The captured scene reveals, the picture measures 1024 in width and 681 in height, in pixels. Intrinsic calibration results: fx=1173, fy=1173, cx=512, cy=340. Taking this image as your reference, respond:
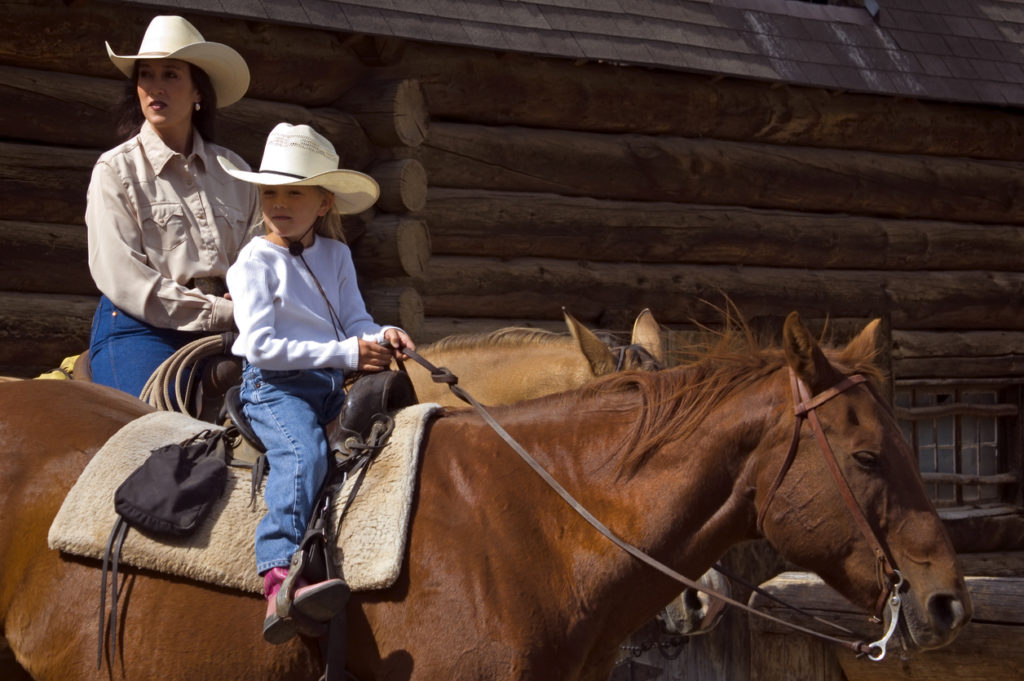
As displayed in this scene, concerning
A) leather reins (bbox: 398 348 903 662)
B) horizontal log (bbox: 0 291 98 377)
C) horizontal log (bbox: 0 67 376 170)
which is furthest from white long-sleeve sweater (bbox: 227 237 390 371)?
horizontal log (bbox: 0 291 98 377)

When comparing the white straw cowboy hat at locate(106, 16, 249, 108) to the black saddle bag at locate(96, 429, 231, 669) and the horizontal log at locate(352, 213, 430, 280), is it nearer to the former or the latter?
the black saddle bag at locate(96, 429, 231, 669)

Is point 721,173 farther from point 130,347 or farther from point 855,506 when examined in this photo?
point 855,506

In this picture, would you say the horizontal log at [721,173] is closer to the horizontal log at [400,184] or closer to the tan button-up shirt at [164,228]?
the horizontal log at [400,184]

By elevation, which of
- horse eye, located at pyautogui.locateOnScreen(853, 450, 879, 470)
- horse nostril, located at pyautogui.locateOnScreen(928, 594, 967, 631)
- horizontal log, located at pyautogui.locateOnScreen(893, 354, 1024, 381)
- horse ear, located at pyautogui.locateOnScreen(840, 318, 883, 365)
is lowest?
horizontal log, located at pyautogui.locateOnScreen(893, 354, 1024, 381)

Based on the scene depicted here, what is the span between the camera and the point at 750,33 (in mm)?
9383

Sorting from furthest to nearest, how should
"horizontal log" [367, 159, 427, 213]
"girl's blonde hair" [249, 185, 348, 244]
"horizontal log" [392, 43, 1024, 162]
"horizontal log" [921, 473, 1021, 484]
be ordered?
"horizontal log" [921, 473, 1021, 484], "horizontal log" [392, 43, 1024, 162], "horizontal log" [367, 159, 427, 213], "girl's blonde hair" [249, 185, 348, 244]

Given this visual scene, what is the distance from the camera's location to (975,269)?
10.8m

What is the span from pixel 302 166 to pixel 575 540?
1365mm

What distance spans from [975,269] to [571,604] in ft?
29.6

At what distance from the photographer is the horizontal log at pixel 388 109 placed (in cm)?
733

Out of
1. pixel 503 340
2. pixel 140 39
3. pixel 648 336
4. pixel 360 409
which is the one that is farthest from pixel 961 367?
pixel 360 409

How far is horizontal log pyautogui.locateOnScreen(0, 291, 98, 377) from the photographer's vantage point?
6.27 meters

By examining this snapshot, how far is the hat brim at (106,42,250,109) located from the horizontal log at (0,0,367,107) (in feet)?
6.96

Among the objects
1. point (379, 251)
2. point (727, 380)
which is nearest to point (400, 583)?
point (727, 380)
